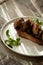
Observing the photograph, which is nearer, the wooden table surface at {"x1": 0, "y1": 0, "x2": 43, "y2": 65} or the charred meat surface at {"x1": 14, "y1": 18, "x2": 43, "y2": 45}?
the charred meat surface at {"x1": 14, "y1": 18, "x2": 43, "y2": 45}

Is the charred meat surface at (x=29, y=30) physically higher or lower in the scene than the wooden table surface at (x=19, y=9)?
lower

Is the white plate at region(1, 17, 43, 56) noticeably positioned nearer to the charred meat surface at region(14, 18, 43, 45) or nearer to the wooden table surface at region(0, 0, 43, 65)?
the charred meat surface at region(14, 18, 43, 45)

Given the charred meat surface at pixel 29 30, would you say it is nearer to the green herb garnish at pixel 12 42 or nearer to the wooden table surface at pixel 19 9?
the green herb garnish at pixel 12 42

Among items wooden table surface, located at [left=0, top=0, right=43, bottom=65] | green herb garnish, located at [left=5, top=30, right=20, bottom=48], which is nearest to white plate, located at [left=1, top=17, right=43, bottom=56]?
green herb garnish, located at [left=5, top=30, right=20, bottom=48]

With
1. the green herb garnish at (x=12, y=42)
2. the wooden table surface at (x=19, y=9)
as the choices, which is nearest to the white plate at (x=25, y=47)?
the green herb garnish at (x=12, y=42)

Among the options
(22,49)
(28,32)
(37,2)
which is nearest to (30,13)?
(37,2)

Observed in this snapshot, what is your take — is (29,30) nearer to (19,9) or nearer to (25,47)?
(25,47)

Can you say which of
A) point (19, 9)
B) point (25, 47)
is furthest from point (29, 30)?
point (19, 9)

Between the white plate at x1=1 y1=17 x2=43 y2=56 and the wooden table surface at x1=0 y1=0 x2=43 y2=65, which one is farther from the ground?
the wooden table surface at x1=0 y1=0 x2=43 y2=65

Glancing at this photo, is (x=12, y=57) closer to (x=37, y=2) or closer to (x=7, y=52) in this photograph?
(x=7, y=52)
